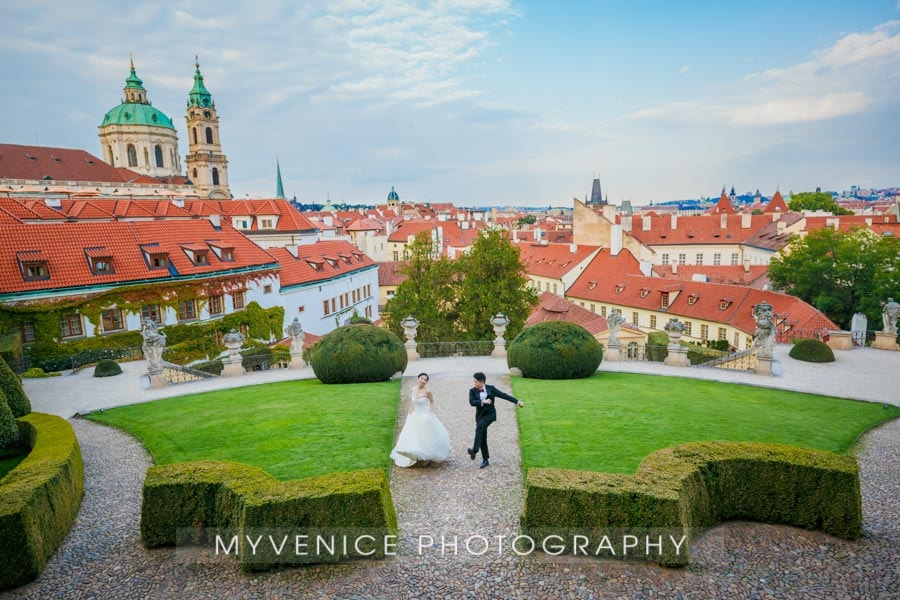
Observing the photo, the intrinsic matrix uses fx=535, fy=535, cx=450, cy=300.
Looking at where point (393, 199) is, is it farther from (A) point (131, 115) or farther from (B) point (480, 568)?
(B) point (480, 568)

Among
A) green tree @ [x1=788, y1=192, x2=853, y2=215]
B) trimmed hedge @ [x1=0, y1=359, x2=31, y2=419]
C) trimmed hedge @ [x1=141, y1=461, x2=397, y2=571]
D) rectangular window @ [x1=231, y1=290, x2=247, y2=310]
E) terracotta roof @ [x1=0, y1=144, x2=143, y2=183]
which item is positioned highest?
terracotta roof @ [x1=0, y1=144, x2=143, y2=183]

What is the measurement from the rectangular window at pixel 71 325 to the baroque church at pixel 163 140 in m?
72.0

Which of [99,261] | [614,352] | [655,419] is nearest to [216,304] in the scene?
[99,261]

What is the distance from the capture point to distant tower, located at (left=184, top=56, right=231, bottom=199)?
92.7 meters

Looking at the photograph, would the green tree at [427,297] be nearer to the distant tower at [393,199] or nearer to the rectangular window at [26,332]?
the rectangular window at [26,332]

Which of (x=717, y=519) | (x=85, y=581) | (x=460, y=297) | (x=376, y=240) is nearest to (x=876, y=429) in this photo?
(x=717, y=519)

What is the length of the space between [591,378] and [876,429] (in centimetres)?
761

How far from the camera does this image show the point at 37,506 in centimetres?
759

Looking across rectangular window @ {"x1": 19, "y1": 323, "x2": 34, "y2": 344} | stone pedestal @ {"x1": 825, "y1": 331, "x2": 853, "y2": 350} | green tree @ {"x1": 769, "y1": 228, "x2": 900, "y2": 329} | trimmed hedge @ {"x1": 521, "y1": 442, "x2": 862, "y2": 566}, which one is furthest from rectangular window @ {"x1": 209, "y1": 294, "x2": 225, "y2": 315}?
green tree @ {"x1": 769, "y1": 228, "x2": 900, "y2": 329}

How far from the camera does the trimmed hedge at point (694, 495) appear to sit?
7062 millimetres

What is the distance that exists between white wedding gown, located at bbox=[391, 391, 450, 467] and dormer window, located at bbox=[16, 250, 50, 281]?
25.4 m

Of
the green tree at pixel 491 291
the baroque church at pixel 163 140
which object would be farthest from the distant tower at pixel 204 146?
the green tree at pixel 491 291

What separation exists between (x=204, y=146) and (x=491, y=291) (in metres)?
83.1

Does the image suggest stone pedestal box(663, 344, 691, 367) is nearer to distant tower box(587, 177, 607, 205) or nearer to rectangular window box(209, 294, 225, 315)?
rectangular window box(209, 294, 225, 315)
